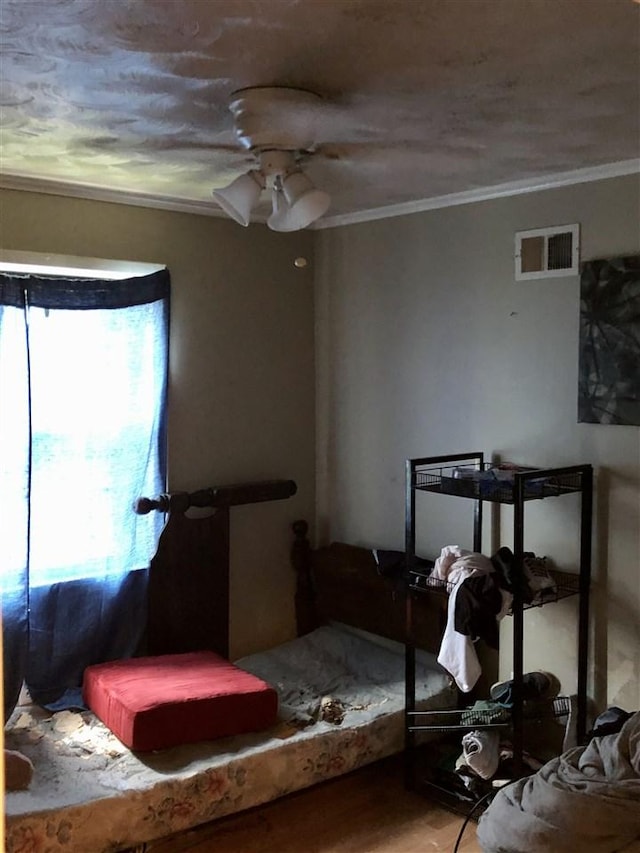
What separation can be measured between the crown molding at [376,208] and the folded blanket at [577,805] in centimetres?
178

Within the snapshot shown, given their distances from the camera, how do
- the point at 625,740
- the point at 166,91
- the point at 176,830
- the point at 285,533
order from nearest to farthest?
the point at 166,91, the point at 625,740, the point at 176,830, the point at 285,533

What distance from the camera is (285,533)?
157 inches

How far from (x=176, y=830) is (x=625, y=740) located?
138 cm

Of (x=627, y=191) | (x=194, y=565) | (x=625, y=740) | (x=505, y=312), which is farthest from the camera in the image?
(x=194, y=565)

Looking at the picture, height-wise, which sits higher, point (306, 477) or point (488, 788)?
point (306, 477)

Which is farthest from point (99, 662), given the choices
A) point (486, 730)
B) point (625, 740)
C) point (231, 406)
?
point (625, 740)

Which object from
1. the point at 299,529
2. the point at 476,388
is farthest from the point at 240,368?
the point at 476,388

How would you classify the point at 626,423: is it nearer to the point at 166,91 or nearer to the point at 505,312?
the point at 505,312

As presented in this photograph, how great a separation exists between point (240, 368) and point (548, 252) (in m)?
1.44

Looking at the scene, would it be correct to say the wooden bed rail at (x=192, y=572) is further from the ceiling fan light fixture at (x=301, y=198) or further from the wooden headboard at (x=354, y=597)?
the ceiling fan light fixture at (x=301, y=198)

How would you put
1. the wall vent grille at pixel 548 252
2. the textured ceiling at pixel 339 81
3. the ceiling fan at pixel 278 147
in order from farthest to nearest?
the wall vent grille at pixel 548 252
the ceiling fan at pixel 278 147
the textured ceiling at pixel 339 81

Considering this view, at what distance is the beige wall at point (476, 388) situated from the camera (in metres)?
2.91

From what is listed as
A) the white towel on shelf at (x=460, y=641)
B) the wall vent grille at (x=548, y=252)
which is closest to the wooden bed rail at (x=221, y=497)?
the white towel on shelf at (x=460, y=641)

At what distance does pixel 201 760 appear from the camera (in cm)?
273
